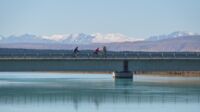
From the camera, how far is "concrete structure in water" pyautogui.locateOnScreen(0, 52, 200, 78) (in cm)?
10333

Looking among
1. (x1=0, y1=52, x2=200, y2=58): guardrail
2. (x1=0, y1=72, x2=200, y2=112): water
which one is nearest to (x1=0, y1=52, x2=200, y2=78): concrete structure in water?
(x1=0, y1=52, x2=200, y2=58): guardrail

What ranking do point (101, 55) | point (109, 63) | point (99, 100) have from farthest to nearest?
point (101, 55), point (109, 63), point (99, 100)

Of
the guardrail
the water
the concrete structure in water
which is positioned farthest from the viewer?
the guardrail

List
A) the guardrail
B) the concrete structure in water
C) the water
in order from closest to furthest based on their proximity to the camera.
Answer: the water < the concrete structure in water < the guardrail

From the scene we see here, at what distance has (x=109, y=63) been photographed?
Answer: 367ft

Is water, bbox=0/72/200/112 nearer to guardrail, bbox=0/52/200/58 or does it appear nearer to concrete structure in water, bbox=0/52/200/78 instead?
concrete structure in water, bbox=0/52/200/78

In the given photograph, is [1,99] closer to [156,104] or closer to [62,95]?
[62,95]

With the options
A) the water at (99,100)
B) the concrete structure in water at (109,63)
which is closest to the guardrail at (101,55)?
the concrete structure in water at (109,63)

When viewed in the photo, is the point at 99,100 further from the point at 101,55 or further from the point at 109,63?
the point at 101,55

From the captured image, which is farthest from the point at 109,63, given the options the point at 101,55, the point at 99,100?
the point at 99,100

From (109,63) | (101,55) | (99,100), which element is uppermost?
(101,55)

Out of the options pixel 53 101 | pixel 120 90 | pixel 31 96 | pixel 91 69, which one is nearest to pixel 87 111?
pixel 53 101

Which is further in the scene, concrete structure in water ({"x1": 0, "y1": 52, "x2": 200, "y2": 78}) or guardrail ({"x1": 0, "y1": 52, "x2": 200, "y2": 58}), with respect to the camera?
guardrail ({"x1": 0, "y1": 52, "x2": 200, "y2": 58})

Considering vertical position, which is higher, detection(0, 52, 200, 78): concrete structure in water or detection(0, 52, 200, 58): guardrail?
detection(0, 52, 200, 58): guardrail
